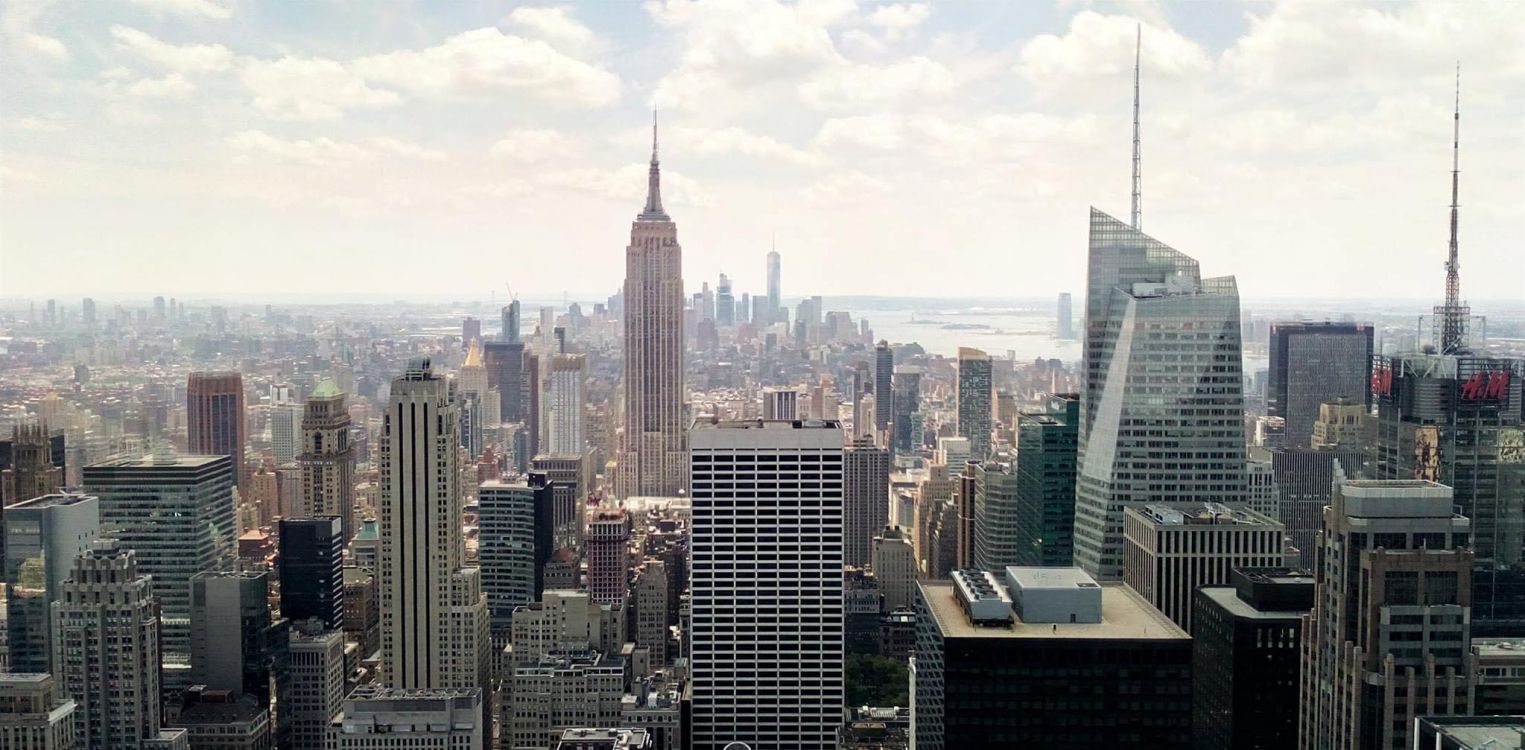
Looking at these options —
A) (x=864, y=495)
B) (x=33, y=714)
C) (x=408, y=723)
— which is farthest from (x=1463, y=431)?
(x=33, y=714)

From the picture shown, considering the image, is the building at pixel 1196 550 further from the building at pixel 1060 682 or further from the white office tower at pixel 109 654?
the white office tower at pixel 109 654

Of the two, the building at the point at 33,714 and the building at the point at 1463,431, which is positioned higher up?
the building at the point at 1463,431

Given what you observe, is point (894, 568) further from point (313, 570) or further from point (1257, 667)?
point (1257, 667)

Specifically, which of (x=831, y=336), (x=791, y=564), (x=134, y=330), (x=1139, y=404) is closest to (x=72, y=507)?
(x=134, y=330)

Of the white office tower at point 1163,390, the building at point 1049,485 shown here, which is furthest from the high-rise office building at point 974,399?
the white office tower at point 1163,390

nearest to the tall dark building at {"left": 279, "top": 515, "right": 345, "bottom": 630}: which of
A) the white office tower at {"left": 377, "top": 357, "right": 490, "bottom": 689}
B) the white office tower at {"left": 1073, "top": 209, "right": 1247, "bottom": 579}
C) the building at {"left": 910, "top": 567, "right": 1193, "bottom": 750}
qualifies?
the white office tower at {"left": 377, "top": 357, "right": 490, "bottom": 689}

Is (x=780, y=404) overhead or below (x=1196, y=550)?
overhead
